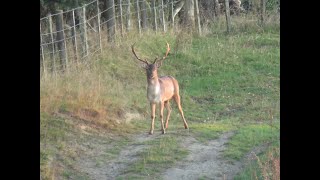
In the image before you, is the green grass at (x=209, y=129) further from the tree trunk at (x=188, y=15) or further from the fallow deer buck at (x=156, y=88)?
the tree trunk at (x=188, y=15)

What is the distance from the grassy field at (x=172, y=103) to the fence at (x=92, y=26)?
0.39m

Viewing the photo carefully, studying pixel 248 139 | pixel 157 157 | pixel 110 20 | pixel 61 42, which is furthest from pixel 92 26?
pixel 157 157

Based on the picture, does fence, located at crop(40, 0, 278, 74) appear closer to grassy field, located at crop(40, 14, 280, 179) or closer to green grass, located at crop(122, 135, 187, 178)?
grassy field, located at crop(40, 14, 280, 179)

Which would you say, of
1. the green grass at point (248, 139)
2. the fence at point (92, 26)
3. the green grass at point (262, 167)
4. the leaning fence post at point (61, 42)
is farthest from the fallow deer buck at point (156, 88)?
the leaning fence post at point (61, 42)

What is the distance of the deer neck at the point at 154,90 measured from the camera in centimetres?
1092

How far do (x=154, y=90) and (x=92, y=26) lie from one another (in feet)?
22.0

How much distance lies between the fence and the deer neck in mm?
2683

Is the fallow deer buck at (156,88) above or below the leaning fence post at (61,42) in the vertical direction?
below

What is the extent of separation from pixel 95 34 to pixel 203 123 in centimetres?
457

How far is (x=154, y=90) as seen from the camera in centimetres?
1096

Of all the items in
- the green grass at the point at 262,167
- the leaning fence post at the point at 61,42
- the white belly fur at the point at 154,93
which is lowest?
the green grass at the point at 262,167

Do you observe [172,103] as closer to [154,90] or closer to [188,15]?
[154,90]

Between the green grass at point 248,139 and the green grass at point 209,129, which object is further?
the green grass at point 209,129
